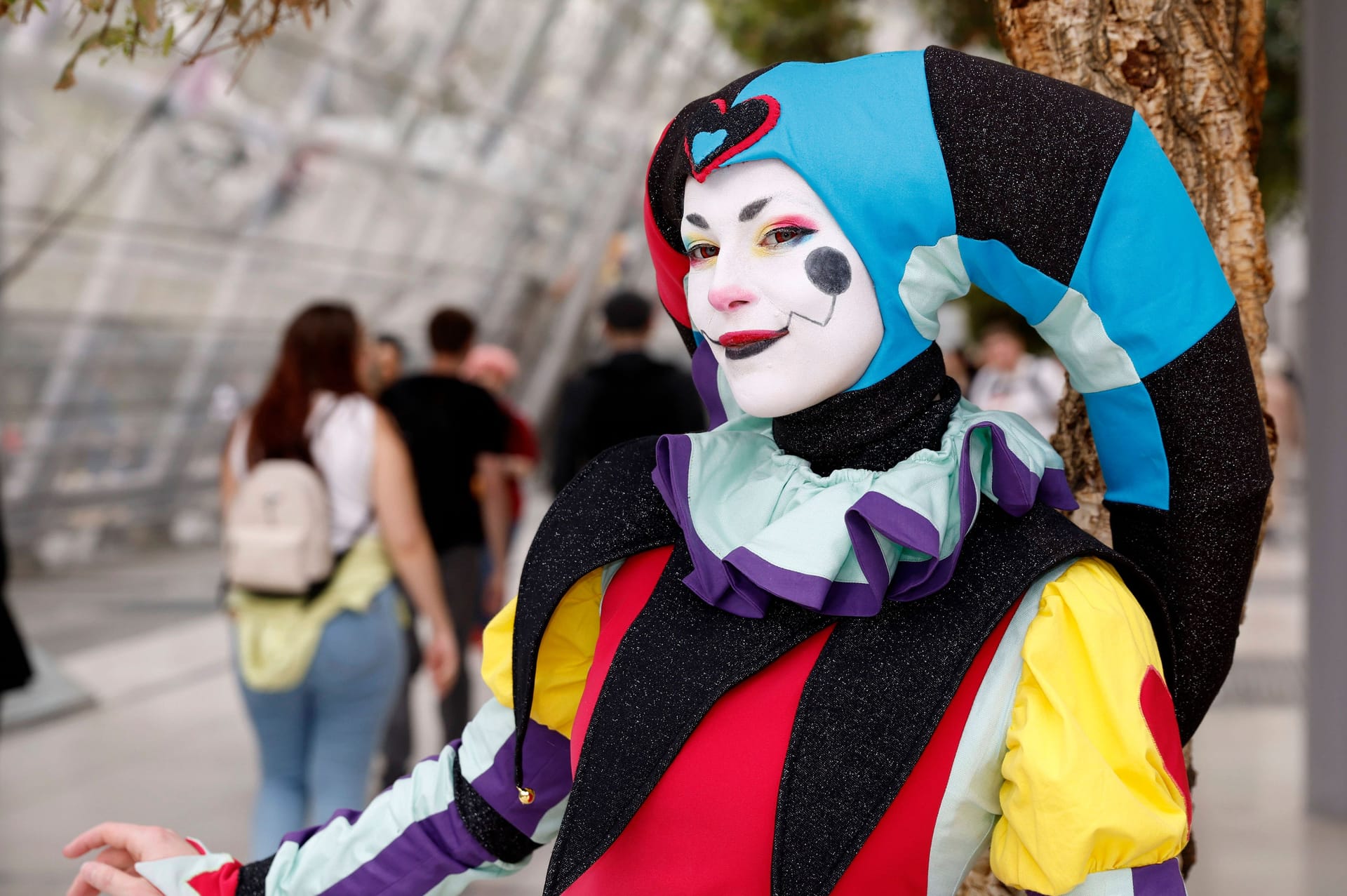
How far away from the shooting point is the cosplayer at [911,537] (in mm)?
1060

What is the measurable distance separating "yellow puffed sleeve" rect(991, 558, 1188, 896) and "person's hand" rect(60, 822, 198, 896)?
84 cm

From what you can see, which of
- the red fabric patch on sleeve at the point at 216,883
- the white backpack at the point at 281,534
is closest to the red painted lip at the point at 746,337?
the red fabric patch on sleeve at the point at 216,883

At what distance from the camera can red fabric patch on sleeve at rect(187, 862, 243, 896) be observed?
4.35ft

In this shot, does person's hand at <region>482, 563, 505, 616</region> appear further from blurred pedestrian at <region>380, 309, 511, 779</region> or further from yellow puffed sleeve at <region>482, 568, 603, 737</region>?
yellow puffed sleeve at <region>482, 568, 603, 737</region>

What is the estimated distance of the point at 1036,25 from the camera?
1530 mm

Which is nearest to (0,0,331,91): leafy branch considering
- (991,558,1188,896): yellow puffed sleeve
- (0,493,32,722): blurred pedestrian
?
(991,558,1188,896): yellow puffed sleeve

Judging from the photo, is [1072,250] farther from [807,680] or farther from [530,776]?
[530,776]

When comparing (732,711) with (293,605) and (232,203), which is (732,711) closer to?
(293,605)

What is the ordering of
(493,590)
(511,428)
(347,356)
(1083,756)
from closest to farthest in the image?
(1083,756) → (347,356) → (511,428) → (493,590)

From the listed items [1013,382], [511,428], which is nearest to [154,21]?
[511,428]

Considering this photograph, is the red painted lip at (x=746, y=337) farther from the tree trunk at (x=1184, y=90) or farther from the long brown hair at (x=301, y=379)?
the long brown hair at (x=301, y=379)

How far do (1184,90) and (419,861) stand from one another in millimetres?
1182

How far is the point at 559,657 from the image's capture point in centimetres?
132

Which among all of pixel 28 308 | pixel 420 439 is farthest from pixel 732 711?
pixel 28 308
